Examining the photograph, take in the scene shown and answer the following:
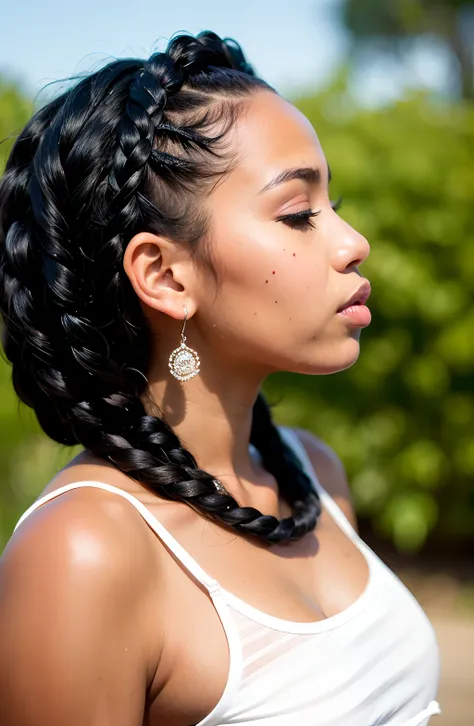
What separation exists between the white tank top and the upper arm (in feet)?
0.48

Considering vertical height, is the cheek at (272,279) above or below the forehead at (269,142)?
below

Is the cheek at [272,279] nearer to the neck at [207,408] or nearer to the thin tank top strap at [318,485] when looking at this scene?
the neck at [207,408]

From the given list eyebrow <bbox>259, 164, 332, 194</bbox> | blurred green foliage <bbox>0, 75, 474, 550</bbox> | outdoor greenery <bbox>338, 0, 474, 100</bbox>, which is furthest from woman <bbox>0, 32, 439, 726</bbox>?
outdoor greenery <bbox>338, 0, 474, 100</bbox>

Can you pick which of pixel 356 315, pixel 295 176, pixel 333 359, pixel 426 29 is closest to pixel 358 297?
pixel 356 315

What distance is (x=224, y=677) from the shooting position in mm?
1619

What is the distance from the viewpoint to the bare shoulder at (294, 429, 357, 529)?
2.41 m

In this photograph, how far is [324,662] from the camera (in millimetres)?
1740

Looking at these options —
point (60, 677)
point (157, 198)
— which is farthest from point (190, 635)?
point (157, 198)

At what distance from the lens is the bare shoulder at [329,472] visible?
2.41 metres

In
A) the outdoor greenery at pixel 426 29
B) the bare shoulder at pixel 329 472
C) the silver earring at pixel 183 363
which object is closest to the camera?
the silver earring at pixel 183 363

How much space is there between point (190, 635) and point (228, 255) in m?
0.73

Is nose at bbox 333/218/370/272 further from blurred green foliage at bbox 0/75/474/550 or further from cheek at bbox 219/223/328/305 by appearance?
blurred green foliage at bbox 0/75/474/550

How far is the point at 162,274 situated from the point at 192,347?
0.18 meters

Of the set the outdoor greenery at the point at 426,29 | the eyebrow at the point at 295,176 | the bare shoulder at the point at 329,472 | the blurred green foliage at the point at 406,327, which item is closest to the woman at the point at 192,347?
the eyebrow at the point at 295,176
